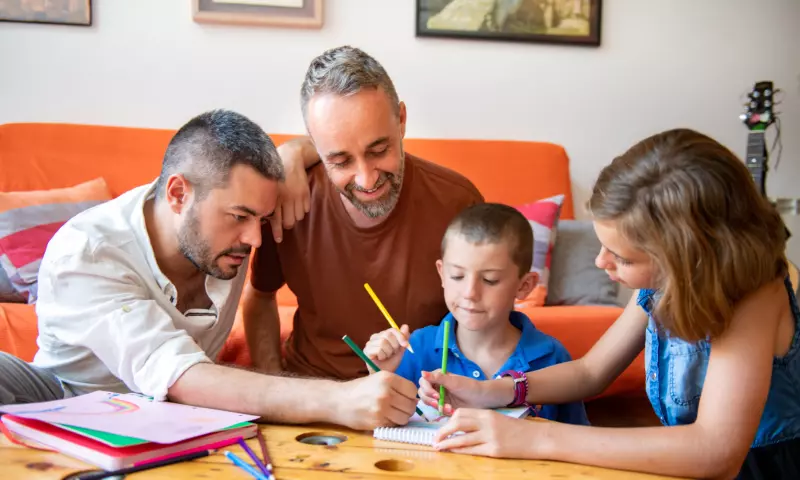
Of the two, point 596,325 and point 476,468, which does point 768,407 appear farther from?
point 596,325

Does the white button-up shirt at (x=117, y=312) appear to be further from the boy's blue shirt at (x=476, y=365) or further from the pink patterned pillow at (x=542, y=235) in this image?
the pink patterned pillow at (x=542, y=235)

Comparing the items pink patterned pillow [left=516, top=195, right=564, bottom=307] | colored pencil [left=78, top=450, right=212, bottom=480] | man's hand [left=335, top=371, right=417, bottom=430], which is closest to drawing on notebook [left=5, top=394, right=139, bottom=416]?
colored pencil [left=78, top=450, right=212, bottom=480]

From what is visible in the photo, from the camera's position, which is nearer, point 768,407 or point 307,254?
point 768,407

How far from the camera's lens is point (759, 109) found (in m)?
3.24

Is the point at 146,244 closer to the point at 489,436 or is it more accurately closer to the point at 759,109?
the point at 489,436

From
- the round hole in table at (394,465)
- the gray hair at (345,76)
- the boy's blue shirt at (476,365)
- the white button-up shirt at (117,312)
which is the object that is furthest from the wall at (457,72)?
the round hole in table at (394,465)

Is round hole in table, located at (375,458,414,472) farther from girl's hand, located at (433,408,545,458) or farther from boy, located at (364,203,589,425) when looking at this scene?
boy, located at (364,203,589,425)

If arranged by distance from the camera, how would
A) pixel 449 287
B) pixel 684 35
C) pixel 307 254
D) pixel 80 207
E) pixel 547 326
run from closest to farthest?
pixel 449 287
pixel 307 254
pixel 547 326
pixel 80 207
pixel 684 35

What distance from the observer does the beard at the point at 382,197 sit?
166 centimetres

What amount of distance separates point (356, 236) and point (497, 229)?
14.5 inches

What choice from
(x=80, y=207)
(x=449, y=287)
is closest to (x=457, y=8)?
(x=80, y=207)

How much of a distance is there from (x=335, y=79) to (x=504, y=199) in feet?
5.35

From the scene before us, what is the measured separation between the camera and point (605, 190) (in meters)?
1.13

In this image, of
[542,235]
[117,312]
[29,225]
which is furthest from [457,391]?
[29,225]
